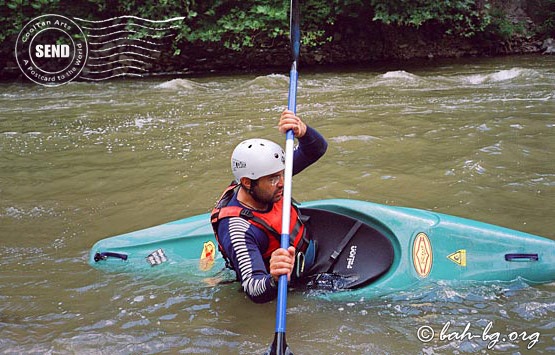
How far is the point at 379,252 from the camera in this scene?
308 cm

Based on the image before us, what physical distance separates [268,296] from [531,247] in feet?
4.74

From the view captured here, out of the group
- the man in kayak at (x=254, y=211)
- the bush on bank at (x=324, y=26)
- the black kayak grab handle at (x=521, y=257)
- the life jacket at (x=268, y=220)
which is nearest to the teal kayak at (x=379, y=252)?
the black kayak grab handle at (x=521, y=257)

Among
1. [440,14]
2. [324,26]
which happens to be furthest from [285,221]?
[440,14]

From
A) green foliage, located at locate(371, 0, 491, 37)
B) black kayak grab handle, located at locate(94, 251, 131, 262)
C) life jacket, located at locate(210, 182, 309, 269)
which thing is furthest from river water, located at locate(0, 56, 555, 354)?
green foliage, located at locate(371, 0, 491, 37)

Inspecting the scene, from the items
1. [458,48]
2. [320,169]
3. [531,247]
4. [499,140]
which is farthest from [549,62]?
[531,247]

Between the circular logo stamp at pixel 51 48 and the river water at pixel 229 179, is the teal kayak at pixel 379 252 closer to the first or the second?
the river water at pixel 229 179

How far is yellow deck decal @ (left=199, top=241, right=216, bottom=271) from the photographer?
10.8 feet

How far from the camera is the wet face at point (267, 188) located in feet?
8.75

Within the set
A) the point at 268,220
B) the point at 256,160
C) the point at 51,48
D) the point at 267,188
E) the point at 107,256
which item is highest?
the point at 51,48

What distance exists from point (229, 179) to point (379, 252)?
6.76 feet

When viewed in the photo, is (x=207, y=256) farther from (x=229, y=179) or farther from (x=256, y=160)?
(x=229, y=179)

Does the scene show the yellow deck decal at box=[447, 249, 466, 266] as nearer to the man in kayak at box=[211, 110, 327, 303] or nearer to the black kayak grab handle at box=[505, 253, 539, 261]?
the black kayak grab handle at box=[505, 253, 539, 261]

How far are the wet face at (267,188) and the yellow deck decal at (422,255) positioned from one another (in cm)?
81

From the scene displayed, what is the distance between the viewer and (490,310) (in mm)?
2633
